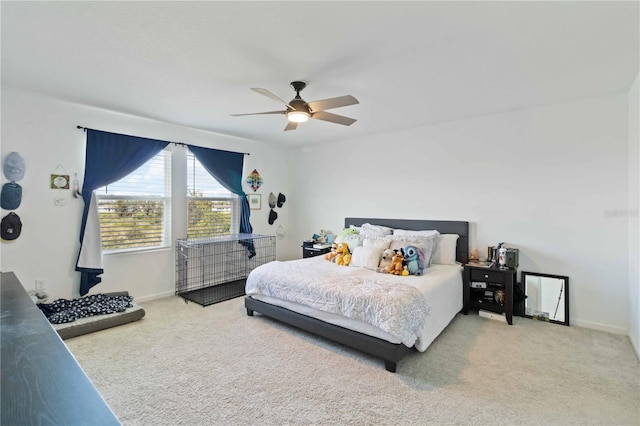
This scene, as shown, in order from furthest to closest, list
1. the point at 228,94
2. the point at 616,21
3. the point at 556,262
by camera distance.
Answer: the point at 556,262 → the point at 228,94 → the point at 616,21

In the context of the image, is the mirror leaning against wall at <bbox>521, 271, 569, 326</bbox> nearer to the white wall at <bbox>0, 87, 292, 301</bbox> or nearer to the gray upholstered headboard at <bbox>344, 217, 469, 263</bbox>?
the gray upholstered headboard at <bbox>344, 217, 469, 263</bbox>

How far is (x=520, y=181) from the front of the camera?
374 cm

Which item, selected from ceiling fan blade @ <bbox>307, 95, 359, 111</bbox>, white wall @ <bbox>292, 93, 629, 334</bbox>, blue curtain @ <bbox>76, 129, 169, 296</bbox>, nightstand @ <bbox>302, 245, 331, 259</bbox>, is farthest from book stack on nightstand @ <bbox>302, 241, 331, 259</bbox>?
blue curtain @ <bbox>76, 129, 169, 296</bbox>

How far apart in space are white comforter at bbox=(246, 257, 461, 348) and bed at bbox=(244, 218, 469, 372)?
0.04 feet

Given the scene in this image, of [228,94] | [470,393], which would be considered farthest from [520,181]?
[228,94]

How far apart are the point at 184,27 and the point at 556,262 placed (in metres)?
4.36

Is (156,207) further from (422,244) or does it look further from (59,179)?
(422,244)

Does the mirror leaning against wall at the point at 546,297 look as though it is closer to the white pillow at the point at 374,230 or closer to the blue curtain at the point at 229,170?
the white pillow at the point at 374,230

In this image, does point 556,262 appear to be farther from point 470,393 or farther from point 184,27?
point 184,27

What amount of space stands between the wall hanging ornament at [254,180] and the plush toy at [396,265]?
306 cm

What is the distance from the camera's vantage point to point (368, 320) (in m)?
2.58

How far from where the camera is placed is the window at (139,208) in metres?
3.92

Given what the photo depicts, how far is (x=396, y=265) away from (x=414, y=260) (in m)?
0.21

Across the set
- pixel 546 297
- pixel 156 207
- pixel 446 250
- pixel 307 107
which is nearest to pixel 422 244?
pixel 446 250
